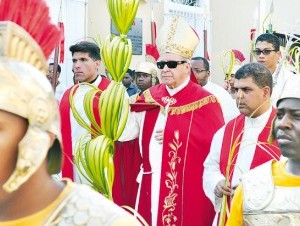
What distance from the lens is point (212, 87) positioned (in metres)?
9.73

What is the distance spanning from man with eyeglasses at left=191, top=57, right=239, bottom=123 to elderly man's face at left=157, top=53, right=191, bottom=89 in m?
1.62

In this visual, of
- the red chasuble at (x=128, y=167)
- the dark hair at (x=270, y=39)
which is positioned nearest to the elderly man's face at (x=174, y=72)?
the red chasuble at (x=128, y=167)

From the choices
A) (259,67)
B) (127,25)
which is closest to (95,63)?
(259,67)

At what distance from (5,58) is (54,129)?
0.69 ft

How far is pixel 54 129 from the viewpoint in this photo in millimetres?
2176

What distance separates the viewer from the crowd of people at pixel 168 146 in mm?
2139

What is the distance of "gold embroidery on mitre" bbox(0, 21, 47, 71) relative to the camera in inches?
85.0

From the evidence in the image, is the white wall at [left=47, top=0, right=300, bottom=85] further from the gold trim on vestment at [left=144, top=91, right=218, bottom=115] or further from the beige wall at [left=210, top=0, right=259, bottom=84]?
the gold trim on vestment at [left=144, top=91, right=218, bottom=115]

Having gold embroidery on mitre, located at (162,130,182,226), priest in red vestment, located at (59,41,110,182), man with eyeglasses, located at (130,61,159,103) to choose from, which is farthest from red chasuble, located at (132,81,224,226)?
man with eyeglasses, located at (130,61,159,103)

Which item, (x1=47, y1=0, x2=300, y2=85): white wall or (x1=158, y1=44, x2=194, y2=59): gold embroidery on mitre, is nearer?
(x1=158, y1=44, x2=194, y2=59): gold embroidery on mitre

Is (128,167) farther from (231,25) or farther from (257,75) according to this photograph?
(231,25)

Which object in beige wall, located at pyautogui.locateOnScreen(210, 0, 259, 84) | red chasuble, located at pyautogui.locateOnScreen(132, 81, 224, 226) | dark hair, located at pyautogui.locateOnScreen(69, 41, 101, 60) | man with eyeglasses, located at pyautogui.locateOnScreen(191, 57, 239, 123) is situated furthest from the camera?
beige wall, located at pyautogui.locateOnScreen(210, 0, 259, 84)

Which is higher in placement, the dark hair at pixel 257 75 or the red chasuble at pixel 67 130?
the dark hair at pixel 257 75

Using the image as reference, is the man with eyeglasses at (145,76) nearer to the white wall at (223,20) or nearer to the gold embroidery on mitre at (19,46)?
the white wall at (223,20)
